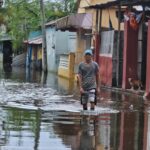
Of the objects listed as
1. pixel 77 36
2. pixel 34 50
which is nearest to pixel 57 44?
pixel 77 36

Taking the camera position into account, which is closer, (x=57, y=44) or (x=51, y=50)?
(x=57, y=44)

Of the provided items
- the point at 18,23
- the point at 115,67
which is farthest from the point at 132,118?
the point at 18,23

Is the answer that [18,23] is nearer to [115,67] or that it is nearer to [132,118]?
[115,67]

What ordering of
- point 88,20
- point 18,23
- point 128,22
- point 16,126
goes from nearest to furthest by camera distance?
point 16,126
point 128,22
point 88,20
point 18,23

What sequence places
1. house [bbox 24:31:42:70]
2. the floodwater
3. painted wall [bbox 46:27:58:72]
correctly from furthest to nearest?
house [bbox 24:31:42:70], painted wall [bbox 46:27:58:72], the floodwater

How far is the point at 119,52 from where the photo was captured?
27469mm

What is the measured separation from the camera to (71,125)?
1330 centimetres

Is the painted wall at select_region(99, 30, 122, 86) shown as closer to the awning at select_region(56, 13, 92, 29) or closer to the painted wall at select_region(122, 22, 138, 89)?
the painted wall at select_region(122, 22, 138, 89)

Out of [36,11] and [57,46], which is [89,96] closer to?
[57,46]

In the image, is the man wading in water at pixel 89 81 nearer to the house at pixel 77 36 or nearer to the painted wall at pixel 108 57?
the painted wall at pixel 108 57

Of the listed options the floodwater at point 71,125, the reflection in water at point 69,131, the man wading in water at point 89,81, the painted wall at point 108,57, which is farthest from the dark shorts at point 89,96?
the painted wall at point 108,57

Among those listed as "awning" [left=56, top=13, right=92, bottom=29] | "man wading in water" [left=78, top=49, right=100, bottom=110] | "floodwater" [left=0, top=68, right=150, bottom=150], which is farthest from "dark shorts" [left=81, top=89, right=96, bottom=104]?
"awning" [left=56, top=13, right=92, bottom=29]

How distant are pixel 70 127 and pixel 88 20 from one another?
24875 millimetres

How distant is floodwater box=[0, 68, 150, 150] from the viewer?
34.8 feet
